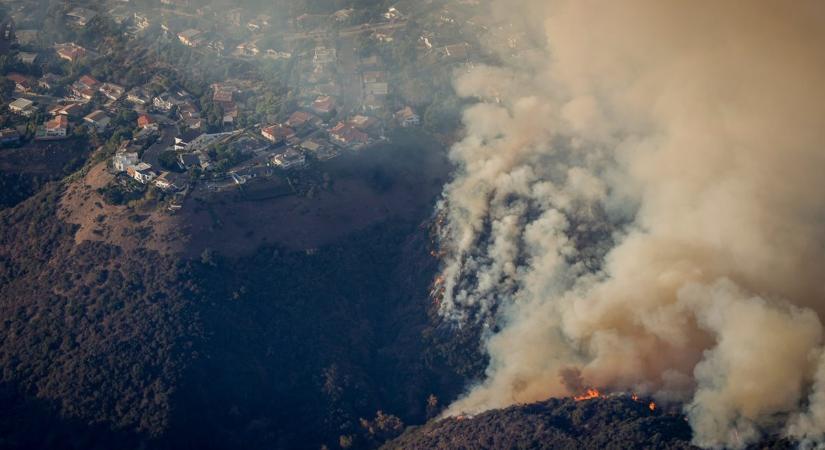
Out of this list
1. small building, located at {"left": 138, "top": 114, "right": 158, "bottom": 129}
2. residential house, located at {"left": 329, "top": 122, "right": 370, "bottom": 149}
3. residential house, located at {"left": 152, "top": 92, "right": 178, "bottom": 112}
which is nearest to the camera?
residential house, located at {"left": 329, "top": 122, "right": 370, "bottom": 149}

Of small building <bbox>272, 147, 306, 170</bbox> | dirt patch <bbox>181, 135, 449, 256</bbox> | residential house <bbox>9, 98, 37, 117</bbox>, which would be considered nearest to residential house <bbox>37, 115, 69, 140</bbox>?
residential house <bbox>9, 98, 37, 117</bbox>

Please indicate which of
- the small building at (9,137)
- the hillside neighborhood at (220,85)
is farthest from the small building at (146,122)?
the small building at (9,137)

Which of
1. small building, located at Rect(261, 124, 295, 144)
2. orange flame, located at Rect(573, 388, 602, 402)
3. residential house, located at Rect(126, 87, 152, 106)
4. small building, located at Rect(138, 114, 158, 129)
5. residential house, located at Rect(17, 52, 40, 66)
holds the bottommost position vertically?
residential house, located at Rect(17, 52, 40, 66)

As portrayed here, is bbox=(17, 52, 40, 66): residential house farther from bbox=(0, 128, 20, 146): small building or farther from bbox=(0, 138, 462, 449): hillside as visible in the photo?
bbox=(0, 138, 462, 449): hillside

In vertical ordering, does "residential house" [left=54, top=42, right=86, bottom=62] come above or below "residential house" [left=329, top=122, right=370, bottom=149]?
below

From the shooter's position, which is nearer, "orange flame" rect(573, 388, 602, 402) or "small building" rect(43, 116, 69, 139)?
"orange flame" rect(573, 388, 602, 402)
